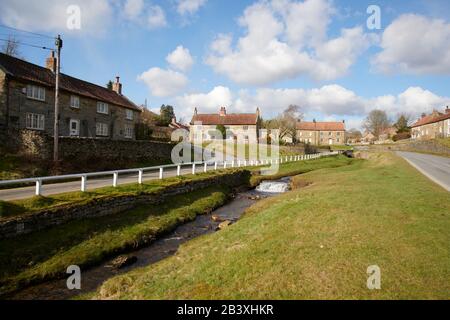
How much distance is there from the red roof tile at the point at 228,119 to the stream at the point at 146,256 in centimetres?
5533

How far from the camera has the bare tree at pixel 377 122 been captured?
399 feet

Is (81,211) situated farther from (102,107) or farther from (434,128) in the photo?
(434,128)

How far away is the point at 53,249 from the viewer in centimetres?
1078

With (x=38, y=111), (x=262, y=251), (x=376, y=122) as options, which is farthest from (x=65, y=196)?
(x=376, y=122)

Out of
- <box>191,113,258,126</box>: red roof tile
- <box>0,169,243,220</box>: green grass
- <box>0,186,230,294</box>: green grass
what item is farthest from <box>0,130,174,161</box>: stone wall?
<box>191,113,258,126</box>: red roof tile

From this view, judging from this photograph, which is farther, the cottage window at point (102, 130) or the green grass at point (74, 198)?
the cottage window at point (102, 130)

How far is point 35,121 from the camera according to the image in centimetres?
2878

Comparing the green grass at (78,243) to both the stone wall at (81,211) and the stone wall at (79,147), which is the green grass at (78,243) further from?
the stone wall at (79,147)

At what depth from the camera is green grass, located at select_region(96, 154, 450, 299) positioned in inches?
257

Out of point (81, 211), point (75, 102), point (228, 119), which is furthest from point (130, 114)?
point (228, 119)

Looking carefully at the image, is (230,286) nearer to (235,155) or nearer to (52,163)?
(52,163)

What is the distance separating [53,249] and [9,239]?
1.41 meters

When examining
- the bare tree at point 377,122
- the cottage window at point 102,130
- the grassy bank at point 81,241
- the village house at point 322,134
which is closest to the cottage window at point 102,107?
the cottage window at point 102,130

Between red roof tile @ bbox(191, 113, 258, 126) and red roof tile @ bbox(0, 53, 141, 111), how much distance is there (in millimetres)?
34025
